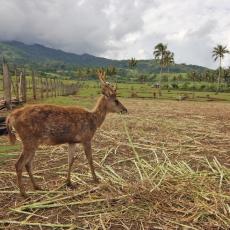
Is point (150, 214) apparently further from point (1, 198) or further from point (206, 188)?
point (1, 198)

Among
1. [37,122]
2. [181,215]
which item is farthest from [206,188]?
[37,122]

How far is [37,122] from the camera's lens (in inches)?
328

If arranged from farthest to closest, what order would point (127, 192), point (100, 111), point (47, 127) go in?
point (100, 111), point (47, 127), point (127, 192)

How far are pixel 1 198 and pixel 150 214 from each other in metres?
3.12

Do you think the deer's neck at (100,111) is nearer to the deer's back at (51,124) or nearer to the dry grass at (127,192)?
the deer's back at (51,124)

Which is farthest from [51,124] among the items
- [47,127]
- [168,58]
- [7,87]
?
[168,58]

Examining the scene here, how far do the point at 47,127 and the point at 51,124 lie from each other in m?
0.12

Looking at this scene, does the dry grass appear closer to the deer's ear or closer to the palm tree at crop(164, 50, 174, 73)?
the deer's ear

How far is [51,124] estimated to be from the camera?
28.1 ft

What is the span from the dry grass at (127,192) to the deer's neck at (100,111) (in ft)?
4.15

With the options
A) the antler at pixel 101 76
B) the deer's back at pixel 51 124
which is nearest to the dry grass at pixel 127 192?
the deer's back at pixel 51 124

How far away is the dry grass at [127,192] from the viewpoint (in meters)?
6.85

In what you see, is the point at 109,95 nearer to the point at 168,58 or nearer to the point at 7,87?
the point at 7,87

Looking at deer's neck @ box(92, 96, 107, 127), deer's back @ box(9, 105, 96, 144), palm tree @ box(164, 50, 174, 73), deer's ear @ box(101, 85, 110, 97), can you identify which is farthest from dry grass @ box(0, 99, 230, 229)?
palm tree @ box(164, 50, 174, 73)
